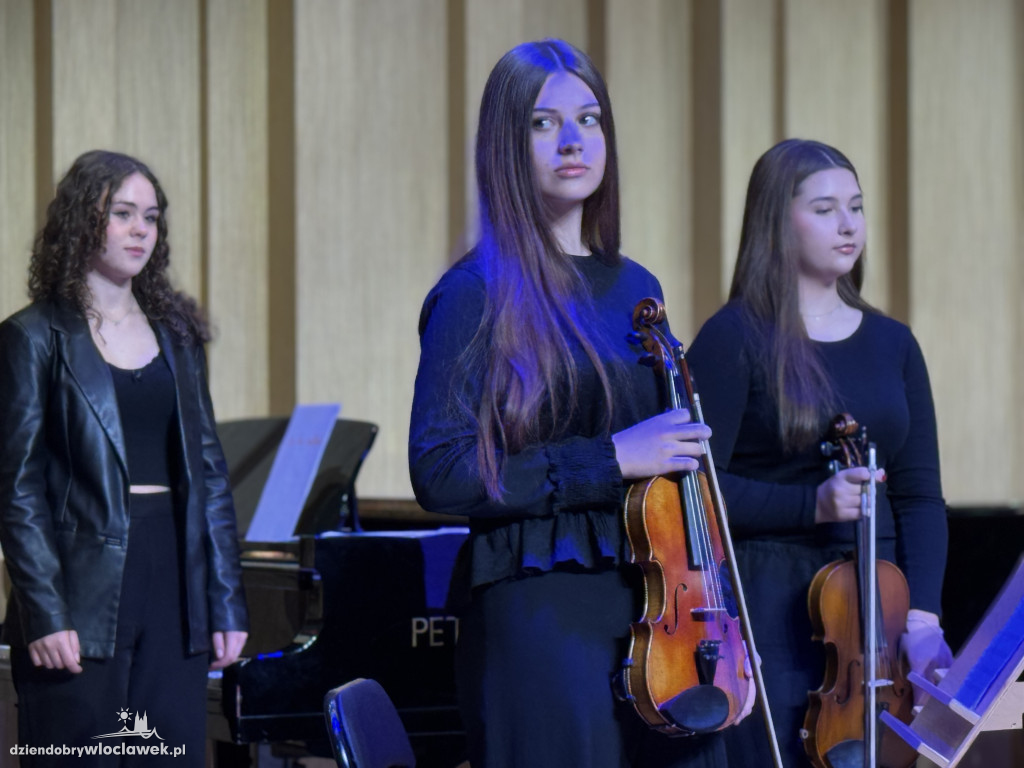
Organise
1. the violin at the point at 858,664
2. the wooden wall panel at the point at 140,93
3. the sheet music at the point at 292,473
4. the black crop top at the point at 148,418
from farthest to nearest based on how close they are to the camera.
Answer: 1. the wooden wall panel at the point at 140,93
2. the sheet music at the point at 292,473
3. the black crop top at the point at 148,418
4. the violin at the point at 858,664

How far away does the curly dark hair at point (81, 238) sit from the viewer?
257 cm

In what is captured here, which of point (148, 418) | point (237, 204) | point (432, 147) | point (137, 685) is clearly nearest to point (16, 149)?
point (237, 204)

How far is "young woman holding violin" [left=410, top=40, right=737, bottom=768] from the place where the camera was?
5.28 feet

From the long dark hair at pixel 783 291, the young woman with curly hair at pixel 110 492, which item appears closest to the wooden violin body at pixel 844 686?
the long dark hair at pixel 783 291

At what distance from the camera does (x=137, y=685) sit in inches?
97.4

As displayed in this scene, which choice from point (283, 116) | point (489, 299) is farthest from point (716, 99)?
point (489, 299)

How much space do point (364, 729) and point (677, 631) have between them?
46 cm

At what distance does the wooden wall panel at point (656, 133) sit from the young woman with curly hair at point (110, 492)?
3.51 m

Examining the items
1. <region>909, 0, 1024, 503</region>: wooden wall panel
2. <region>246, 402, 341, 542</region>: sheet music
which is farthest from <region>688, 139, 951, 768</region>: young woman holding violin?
<region>909, 0, 1024, 503</region>: wooden wall panel

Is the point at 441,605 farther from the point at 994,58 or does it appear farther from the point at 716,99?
the point at 994,58

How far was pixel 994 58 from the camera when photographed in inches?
229

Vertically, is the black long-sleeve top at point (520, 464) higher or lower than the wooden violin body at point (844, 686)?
higher

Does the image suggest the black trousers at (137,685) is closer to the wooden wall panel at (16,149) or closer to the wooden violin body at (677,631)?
the wooden violin body at (677,631)

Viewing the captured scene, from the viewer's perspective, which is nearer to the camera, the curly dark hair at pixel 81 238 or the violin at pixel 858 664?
the violin at pixel 858 664
